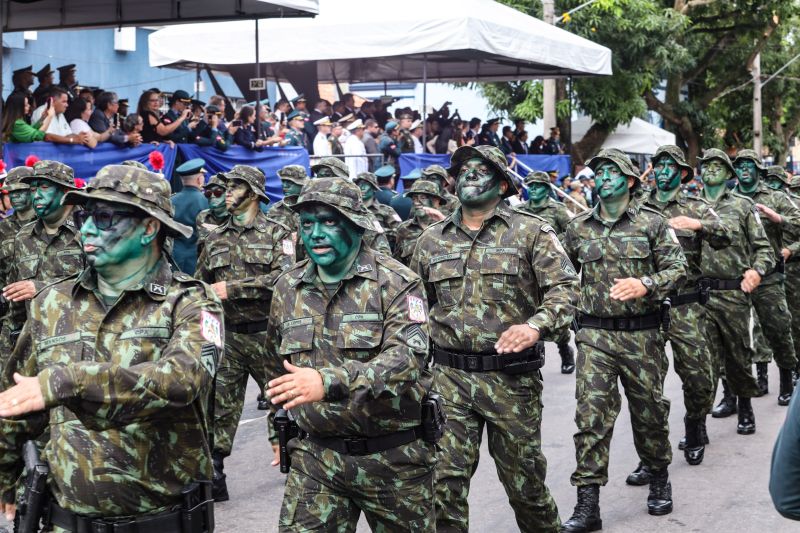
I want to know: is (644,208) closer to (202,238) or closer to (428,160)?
(202,238)

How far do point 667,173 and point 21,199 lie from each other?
516cm

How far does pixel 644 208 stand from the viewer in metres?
8.03

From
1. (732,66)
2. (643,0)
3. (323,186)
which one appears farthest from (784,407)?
(732,66)

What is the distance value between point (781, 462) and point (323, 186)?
262 cm

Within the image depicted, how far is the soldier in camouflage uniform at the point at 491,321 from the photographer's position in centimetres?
626

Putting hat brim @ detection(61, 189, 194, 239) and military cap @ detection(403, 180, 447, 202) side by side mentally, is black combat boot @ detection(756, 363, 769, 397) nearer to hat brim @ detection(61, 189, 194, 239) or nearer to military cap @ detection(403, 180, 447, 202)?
military cap @ detection(403, 180, 447, 202)

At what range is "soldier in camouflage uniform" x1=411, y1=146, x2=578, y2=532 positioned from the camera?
20.5ft

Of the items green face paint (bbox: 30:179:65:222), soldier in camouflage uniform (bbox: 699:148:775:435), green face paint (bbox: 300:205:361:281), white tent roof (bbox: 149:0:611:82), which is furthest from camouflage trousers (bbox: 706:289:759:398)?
white tent roof (bbox: 149:0:611:82)

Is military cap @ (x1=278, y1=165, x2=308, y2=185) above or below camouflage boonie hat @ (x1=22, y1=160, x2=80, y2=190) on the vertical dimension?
below

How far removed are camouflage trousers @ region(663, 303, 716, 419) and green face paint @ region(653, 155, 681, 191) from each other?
1.03 m

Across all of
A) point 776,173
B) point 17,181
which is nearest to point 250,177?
point 17,181

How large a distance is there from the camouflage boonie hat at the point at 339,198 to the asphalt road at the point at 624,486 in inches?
118

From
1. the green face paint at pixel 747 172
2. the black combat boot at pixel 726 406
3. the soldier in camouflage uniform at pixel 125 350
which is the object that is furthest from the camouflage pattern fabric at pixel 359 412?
the green face paint at pixel 747 172

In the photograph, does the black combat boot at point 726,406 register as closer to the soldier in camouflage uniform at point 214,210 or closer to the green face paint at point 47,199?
the soldier in camouflage uniform at point 214,210
